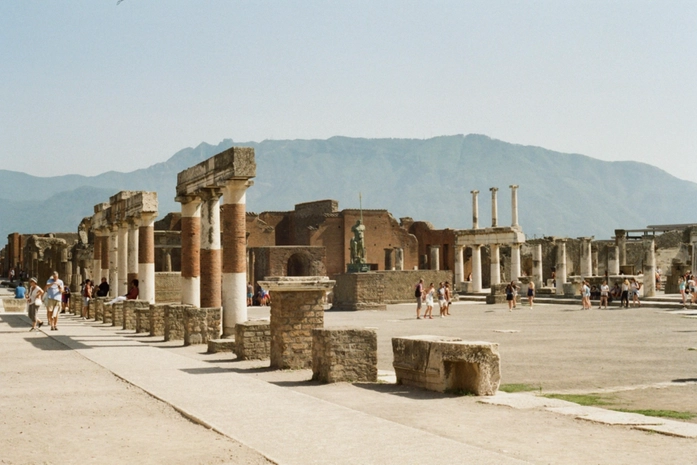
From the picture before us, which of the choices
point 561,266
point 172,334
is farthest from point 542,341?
point 561,266

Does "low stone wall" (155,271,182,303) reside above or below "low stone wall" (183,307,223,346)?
above

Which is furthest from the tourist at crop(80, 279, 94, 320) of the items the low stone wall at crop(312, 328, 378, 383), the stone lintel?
the low stone wall at crop(312, 328, 378, 383)

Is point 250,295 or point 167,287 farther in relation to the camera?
point 250,295

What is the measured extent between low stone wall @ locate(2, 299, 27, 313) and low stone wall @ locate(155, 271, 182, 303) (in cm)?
462

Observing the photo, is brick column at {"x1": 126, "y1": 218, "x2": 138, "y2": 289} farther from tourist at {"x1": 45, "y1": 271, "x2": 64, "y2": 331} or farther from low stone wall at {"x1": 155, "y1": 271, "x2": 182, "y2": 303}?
low stone wall at {"x1": 155, "y1": 271, "x2": 182, "y2": 303}

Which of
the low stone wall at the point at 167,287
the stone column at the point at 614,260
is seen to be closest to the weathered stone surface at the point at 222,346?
the low stone wall at the point at 167,287

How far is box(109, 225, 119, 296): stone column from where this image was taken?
28314 mm

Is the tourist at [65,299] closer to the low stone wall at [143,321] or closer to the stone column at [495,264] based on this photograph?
the low stone wall at [143,321]

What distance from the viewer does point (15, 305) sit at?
3131 centimetres

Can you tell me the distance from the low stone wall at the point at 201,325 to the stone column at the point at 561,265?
28934 millimetres

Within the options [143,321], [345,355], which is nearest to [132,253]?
[143,321]

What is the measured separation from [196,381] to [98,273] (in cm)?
2176

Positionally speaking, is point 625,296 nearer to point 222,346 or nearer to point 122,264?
point 122,264

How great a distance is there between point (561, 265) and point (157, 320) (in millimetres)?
27789
